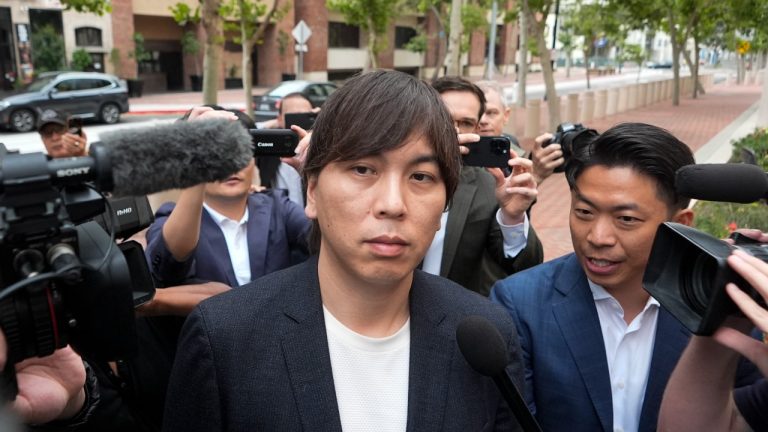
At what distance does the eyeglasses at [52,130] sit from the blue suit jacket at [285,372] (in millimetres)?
3425

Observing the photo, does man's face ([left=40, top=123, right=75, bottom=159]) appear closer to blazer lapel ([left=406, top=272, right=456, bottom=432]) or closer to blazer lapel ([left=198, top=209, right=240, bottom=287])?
blazer lapel ([left=198, top=209, right=240, bottom=287])

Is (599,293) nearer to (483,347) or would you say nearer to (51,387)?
(483,347)

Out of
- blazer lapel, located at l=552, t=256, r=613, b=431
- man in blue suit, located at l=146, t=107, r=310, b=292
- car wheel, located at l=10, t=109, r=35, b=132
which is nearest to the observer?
blazer lapel, located at l=552, t=256, r=613, b=431

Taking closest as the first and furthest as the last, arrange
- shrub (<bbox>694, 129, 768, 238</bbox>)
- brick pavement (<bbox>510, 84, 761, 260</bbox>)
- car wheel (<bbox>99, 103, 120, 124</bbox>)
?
shrub (<bbox>694, 129, 768, 238</bbox>), brick pavement (<bbox>510, 84, 761, 260</bbox>), car wheel (<bbox>99, 103, 120, 124</bbox>)

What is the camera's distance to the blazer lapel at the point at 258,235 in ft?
9.41

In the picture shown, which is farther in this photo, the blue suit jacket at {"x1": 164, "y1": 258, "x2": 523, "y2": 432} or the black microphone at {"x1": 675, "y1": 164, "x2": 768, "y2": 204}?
the blue suit jacket at {"x1": 164, "y1": 258, "x2": 523, "y2": 432}

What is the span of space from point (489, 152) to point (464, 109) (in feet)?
2.51

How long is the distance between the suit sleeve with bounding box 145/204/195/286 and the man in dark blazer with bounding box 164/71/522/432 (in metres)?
0.86

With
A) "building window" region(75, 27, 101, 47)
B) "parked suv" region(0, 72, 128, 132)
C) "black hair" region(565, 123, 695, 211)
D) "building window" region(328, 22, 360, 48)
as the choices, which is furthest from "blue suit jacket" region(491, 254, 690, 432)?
"building window" region(328, 22, 360, 48)

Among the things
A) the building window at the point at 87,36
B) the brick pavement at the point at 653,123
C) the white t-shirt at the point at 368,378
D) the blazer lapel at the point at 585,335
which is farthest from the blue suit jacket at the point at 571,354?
the building window at the point at 87,36

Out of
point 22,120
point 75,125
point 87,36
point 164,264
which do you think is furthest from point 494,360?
point 87,36

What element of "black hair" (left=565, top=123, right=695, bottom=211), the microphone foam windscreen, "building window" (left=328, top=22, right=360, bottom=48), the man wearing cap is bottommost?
the microphone foam windscreen

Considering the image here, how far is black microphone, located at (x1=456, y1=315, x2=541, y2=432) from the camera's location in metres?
1.38

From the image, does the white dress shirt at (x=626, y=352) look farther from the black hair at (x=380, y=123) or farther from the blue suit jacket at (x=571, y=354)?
the black hair at (x=380, y=123)
